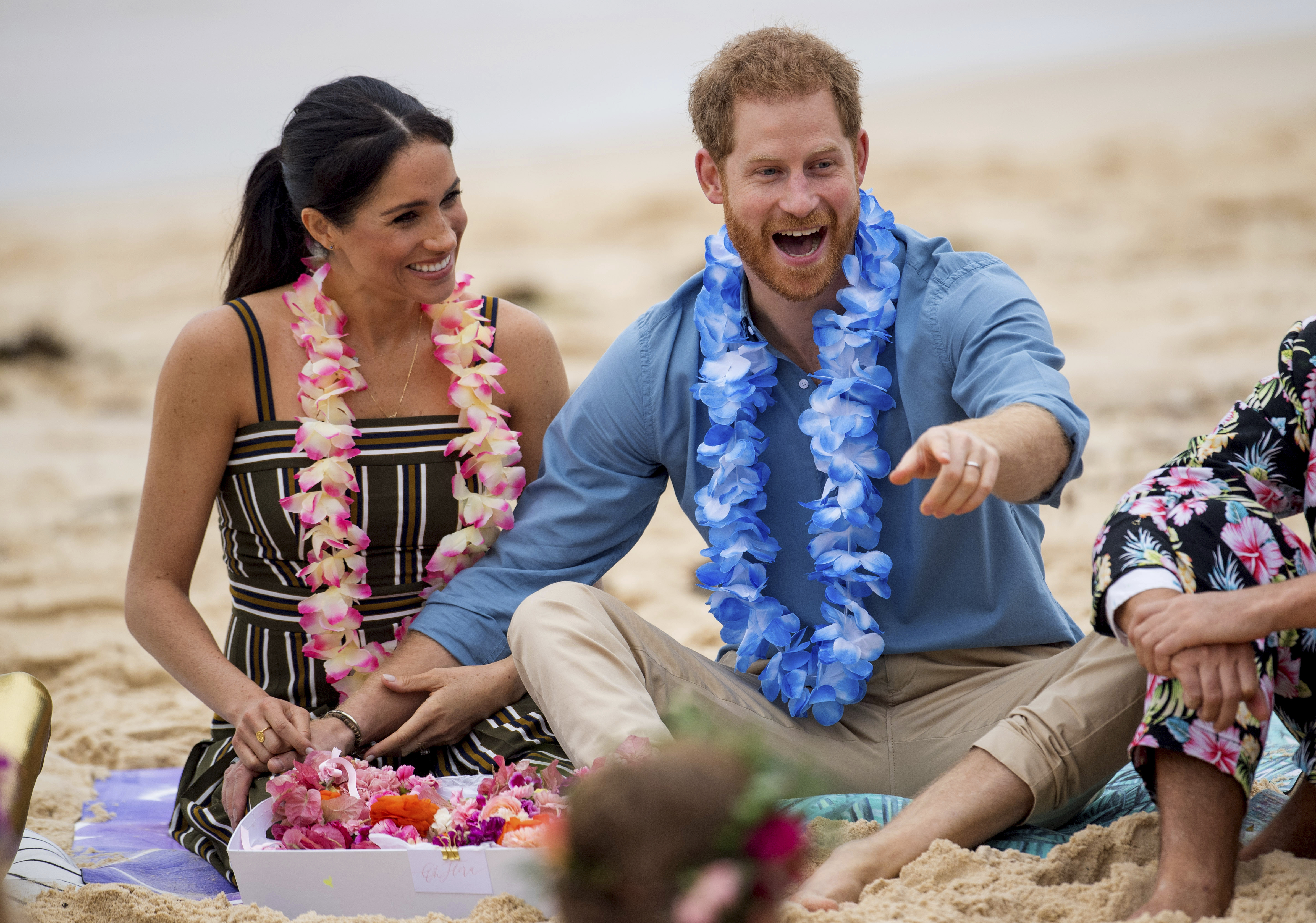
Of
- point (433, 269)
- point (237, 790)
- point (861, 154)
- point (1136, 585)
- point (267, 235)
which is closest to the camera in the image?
point (1136, 585)

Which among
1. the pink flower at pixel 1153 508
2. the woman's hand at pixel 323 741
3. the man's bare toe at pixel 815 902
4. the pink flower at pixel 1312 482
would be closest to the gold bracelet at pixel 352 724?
the woman's hand at pixel 323 741

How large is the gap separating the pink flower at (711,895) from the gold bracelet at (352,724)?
6.13ft

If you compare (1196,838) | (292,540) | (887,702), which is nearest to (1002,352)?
(887,702)

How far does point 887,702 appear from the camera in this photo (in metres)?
3.07

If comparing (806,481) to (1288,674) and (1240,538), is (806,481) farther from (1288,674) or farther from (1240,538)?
(1288,674)

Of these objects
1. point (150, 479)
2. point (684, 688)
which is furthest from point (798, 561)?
point (150, 479)

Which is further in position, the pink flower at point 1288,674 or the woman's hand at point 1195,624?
the pink flower at point 1288,674

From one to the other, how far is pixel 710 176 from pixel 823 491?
0.89 meters

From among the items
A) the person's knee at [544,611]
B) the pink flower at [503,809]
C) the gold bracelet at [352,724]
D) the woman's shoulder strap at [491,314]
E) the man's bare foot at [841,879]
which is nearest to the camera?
the man's bare foot at [841,879]

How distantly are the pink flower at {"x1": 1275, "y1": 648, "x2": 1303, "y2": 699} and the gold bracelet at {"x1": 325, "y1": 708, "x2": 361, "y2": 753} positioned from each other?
2.03 metres

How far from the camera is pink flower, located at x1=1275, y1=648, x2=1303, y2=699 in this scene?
232 cm

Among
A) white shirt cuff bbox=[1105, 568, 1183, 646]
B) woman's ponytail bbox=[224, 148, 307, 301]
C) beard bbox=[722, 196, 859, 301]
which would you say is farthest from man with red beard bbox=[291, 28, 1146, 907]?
woman's ponytail bbox=[224, 148, 307, 301]

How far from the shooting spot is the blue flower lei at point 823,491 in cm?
295

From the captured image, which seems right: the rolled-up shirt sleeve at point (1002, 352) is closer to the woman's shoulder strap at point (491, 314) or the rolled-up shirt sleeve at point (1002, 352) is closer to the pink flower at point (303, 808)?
the woman's shoulder strap at point (491, 314)
